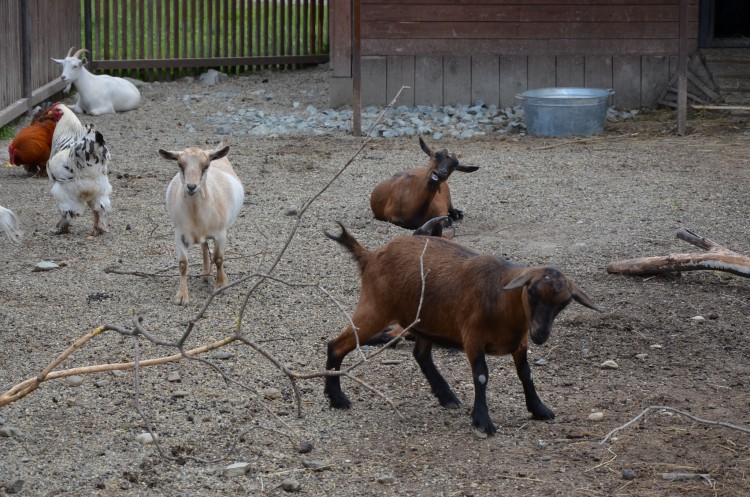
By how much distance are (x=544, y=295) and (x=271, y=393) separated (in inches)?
65.0

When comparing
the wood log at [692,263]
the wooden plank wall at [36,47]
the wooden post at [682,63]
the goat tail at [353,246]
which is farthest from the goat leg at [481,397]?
the wooden plank wall at [36,47]

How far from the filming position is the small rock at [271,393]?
17.8ft

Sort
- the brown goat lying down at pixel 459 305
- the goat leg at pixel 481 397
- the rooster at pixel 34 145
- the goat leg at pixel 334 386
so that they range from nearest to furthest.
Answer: the brown goat lying down at pixel 459 305, the goat leg at pixel 481 397, the goat leg at pixel 334 386, the rooster at pixel 34 145

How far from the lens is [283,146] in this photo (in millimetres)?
12883

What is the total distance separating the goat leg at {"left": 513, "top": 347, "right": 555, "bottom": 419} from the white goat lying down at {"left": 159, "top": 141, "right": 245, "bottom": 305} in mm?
2711

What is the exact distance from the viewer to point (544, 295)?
4.57 metres

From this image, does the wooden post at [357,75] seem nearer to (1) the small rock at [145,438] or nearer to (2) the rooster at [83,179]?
(2) the rooster at [83,179]

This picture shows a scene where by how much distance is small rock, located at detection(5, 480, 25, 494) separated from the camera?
432 cm

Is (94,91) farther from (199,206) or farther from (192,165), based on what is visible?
(192,165)

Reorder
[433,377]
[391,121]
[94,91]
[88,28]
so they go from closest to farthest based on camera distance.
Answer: [433,377]
[391,121]
[94,91]
[88,28]

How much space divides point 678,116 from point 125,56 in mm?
9526

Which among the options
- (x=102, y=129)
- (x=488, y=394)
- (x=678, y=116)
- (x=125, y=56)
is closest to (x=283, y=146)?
(x=102, y=129)

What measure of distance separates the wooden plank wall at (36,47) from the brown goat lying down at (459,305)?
346 inches

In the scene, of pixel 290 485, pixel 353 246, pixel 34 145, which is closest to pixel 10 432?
pixel 290 485
